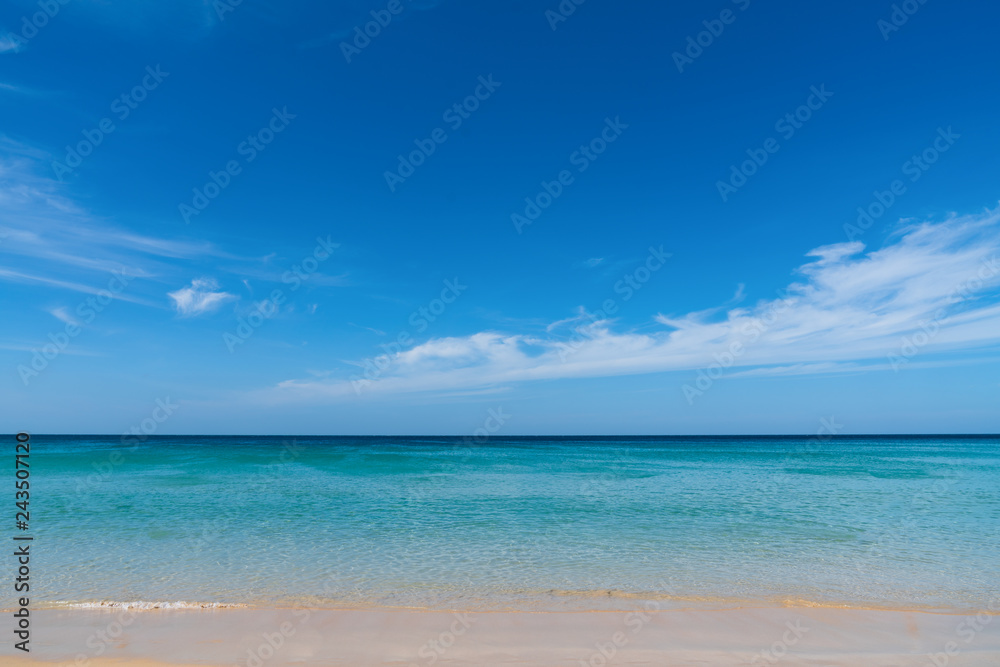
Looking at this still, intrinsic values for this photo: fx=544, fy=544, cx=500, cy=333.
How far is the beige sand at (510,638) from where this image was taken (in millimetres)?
6070

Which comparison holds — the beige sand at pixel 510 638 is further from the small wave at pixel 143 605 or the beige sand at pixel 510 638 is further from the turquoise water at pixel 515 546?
the turquoise water at pixel 515 546

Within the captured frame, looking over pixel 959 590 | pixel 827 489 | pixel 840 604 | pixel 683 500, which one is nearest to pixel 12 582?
pixel 840 604

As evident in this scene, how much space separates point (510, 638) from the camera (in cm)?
665

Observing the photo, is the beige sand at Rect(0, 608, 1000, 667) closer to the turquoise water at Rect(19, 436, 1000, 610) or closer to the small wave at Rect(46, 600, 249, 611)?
the small wave at Rect(46, 600, 249, 611)

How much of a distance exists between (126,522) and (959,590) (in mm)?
16681

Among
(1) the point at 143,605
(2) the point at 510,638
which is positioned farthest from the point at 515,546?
(1) the point at 143,605

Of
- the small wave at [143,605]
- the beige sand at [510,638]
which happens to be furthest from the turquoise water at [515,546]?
the beige sand at [510,638]

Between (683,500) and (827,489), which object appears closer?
(683,500)

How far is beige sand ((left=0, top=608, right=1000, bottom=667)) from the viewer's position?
6070 mm

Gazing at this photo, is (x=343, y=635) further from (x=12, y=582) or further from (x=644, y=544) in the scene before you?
(x=644, y=544)

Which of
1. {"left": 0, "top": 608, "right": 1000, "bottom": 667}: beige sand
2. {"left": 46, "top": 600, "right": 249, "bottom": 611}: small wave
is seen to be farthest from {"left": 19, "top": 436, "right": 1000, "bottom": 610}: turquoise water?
{"left": 0, "top": 608, "right": 1000, "bottom": 667}: beige sand

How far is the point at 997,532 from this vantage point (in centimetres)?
1232

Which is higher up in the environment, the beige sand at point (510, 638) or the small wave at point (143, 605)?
the small wave at point (143, 605)

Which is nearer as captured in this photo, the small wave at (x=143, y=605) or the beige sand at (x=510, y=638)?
the beige sand at (x=510, y=638)
